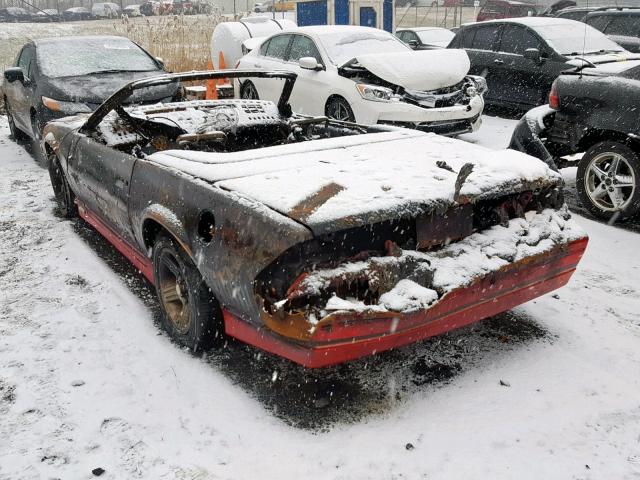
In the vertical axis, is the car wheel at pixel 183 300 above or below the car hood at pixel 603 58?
below

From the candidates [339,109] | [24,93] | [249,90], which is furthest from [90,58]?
[339,109]

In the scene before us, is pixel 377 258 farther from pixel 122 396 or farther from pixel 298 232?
pixel 122 396

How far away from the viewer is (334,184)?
106 inches

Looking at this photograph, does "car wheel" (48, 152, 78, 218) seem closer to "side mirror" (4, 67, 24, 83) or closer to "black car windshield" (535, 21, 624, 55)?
"side mirror" (4, 67, 24, 83)

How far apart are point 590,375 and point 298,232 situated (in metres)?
1.76

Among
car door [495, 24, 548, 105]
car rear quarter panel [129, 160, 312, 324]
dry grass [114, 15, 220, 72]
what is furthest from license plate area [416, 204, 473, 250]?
dry grass [114, 15, 220, 72]

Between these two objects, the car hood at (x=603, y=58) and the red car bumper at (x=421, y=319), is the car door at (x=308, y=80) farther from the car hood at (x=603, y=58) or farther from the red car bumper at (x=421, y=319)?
the red car bumper at (x=421, y=319)

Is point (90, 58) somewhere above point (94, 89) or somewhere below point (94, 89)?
above

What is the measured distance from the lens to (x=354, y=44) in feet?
29.4

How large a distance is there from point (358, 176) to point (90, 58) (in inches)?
250

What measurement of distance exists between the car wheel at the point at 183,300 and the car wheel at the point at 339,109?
5.01m

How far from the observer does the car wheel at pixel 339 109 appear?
26.1 ft

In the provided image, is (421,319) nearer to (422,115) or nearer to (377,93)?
(422,115)

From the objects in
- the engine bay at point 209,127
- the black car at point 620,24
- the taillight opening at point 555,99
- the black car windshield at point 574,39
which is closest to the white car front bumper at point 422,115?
the taillight opening at point 555,99
